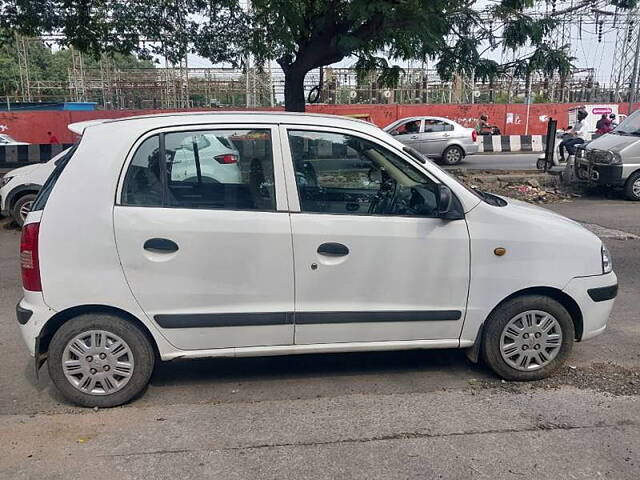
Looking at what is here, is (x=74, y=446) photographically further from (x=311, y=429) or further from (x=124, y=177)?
(x=124, y=177)

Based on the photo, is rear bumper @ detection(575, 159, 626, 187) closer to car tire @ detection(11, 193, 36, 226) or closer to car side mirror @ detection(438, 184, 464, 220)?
car side mirror @ detection(438, 184, 464, 220)

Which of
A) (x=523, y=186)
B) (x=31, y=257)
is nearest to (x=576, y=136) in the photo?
(x=523, y=186)

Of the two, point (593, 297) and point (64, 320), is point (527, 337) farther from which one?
point (64, 320)

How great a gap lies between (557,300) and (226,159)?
2379 mm

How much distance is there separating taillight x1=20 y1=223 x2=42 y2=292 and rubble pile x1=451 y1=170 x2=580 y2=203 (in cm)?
927

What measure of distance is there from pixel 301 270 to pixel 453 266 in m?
0.97

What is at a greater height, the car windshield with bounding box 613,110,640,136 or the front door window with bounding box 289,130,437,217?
the car windshield with bounding box 613,110,640,136

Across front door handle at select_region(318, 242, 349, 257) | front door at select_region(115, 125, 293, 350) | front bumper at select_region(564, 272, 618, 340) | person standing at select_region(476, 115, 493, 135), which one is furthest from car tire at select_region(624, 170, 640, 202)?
person standing at select_region(476, 115, 493, 135)

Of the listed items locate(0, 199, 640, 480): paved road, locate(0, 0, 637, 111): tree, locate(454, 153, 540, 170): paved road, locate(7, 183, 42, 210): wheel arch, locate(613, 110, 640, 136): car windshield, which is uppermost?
locate(0, 0, 637, 111): tree

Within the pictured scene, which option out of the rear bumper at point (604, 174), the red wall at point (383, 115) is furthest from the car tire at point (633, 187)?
the red wall at point (383, 115)

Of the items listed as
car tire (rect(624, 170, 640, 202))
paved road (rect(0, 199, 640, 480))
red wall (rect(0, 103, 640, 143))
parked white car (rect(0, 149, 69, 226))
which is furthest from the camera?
red wall (rect(0, 103, 640, 143))

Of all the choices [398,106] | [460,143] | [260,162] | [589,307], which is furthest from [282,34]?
[398,106]

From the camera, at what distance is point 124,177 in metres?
3.40

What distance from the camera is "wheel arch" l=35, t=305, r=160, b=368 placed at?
11.2 feet
